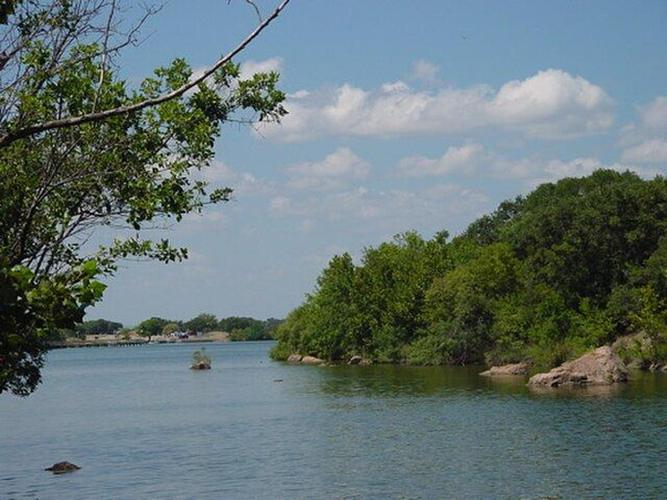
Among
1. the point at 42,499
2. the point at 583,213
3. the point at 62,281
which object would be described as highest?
the point at 583,213

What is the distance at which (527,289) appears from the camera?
85500 millimetres

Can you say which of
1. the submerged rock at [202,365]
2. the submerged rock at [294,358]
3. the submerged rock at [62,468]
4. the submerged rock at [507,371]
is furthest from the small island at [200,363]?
the submerged rock at [62,468]

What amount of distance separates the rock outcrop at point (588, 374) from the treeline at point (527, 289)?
9.10 meters

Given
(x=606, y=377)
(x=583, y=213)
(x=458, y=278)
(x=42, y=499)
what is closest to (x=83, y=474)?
(x=42, y=499)

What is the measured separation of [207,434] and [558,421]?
15.6 metres

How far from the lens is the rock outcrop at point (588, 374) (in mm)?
61062

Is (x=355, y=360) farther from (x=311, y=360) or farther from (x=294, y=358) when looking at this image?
(x=294, y=358)

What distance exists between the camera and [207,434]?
46.2 meters

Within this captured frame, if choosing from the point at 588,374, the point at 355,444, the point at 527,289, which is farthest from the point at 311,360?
the point at 355,444

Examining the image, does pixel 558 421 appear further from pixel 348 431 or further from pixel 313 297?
pixel 313 297

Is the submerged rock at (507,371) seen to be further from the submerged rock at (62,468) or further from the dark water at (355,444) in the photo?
the submerged rock at (62,468)

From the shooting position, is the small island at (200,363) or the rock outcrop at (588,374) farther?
the small island at (200,363)

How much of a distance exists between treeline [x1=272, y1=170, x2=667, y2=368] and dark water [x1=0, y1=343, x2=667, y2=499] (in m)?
13.6

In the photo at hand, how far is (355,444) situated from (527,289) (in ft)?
157
